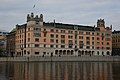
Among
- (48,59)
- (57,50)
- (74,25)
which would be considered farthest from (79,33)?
(48,59)

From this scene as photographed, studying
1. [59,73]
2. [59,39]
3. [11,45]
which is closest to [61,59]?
[59,39]

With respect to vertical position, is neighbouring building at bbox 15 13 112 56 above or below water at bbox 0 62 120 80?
above

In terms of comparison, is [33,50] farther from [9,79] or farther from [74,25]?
[9,79]

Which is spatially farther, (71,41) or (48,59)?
(71,41)

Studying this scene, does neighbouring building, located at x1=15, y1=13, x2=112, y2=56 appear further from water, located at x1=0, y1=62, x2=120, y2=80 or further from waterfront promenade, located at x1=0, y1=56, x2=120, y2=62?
water, located at x1=0, y1=62, x2=120, y2=80

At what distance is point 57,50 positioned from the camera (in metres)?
162

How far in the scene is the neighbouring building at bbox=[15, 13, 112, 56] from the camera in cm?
15675

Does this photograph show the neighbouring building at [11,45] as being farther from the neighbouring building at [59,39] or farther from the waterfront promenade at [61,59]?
the waterfront promenade at [61,59]

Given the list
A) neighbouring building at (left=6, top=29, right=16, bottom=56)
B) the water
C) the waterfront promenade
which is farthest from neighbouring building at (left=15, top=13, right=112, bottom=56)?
the water

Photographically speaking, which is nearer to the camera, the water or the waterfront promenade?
the water

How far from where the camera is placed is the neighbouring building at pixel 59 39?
156750 millimetres

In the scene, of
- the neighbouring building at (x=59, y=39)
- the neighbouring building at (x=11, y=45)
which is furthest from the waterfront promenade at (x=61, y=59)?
the neighbouring building at (x=11, y=45)

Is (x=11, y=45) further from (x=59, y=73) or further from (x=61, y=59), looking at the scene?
(x=59, y=73)

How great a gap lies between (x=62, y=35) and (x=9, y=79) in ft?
392
